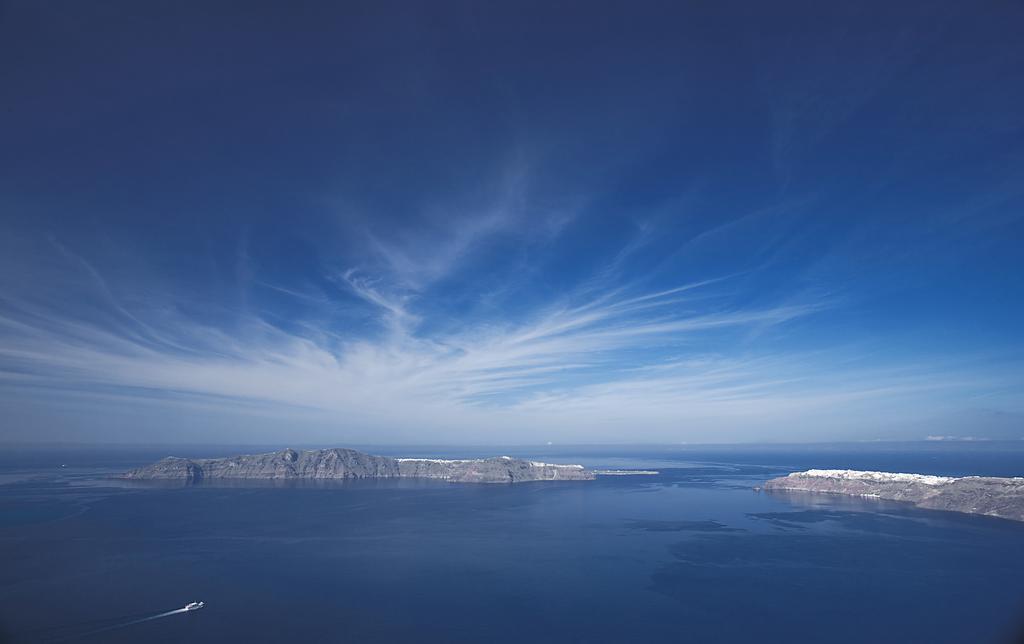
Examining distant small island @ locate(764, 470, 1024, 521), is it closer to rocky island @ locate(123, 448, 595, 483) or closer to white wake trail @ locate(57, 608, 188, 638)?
rocky island @ locate(123, 448, 595, 483)

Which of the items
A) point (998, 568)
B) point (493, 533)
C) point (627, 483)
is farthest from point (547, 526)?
point (627, 483)

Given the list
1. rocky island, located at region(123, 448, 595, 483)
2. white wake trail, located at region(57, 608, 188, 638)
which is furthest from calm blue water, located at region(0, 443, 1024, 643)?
rocky island, located at region(123, 448, 595, 483)

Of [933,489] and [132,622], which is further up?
[933,489]

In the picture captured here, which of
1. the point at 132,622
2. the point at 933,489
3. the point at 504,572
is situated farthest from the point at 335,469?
the point at 933,489

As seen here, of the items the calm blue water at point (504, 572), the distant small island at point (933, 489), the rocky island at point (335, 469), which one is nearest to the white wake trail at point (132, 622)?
the calm blue water at point (504, 572)

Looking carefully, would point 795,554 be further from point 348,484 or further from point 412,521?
point 348,484

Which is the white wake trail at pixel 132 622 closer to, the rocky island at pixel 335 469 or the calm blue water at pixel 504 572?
the calm blue water at pixel 504 572

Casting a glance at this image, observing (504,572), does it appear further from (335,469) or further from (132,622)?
(335,469)
